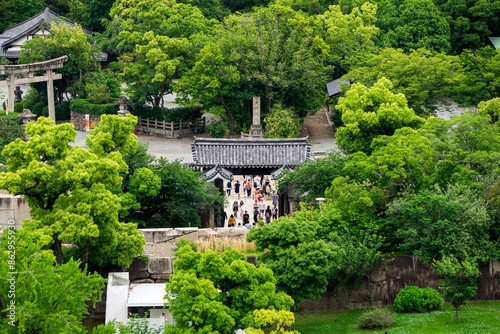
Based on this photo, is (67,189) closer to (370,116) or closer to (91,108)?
(370,116)

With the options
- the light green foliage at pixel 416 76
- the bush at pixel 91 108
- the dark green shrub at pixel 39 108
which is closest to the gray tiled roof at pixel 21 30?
the dark green shrub at pixel 39 108

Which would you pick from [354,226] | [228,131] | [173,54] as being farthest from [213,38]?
[354,226]

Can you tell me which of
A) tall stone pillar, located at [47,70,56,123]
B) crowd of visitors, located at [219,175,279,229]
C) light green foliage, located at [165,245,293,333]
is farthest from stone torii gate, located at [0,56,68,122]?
light green foliage, located at [165,245,293,333]

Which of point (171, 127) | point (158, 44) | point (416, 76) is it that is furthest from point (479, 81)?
point (158, 44)

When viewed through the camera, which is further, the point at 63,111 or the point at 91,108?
the point at 63,111

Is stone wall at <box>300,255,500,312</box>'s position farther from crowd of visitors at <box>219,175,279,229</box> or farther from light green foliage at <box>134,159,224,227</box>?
crowd of visitors at <box>219,175,279,229</box>

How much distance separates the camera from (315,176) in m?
36.0

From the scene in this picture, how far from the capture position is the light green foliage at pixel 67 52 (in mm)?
62438

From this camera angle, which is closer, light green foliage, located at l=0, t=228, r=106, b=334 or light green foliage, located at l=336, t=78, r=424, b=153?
light green foliage, located at l=0, t=228, r=106, b=334

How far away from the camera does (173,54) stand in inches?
2373

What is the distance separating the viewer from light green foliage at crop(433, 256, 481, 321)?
25359mm

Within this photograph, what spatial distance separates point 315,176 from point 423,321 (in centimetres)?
1178

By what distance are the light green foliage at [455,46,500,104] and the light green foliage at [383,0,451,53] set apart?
7.42m

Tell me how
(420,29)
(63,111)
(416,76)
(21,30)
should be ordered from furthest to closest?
(21,30) → (63,111) → (420,29) → (416,76)
